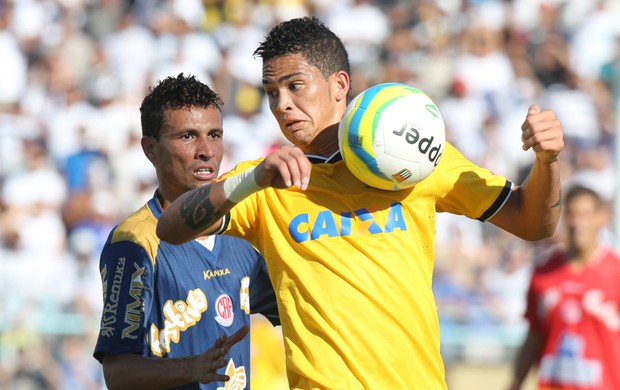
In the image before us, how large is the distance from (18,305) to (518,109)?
282 inches

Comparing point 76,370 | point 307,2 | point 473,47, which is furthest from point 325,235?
point 307,2

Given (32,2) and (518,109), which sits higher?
(32,2)

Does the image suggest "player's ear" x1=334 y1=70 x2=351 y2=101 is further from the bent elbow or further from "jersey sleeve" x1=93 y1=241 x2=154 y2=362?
"jersey sleeve" x1=93 y1=241 x2=154 y2=362

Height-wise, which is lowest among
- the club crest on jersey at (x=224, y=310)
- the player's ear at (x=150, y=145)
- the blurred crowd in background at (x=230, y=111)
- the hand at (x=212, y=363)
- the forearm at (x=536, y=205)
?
the hand at (x=212, y=363)

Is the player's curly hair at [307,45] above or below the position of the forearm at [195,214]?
above

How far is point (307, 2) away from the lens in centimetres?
1614

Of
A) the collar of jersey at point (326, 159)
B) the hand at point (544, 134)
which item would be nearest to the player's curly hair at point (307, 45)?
the collar of jersey at point (326, 159)

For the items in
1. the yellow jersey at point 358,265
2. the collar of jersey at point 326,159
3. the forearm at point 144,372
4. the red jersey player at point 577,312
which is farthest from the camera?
the red jersey player at point 577,312

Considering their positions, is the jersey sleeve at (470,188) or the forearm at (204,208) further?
the jersey sleeve at (470,188)

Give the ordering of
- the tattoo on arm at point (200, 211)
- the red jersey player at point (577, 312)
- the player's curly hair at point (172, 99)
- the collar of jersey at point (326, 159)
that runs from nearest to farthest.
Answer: the tattoo on arm at point (200, 211), the collar of jersey at point (326, 159), the player's curly hair at point (172, 99), the red jersey player at point (577, 312)

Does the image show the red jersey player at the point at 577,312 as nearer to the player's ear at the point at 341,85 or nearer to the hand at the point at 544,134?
the player's ear at the point at 341,85

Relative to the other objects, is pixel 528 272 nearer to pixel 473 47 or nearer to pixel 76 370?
pixel 473 47

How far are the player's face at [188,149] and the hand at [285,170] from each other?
1.29 meters

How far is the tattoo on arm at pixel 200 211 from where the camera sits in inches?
170
